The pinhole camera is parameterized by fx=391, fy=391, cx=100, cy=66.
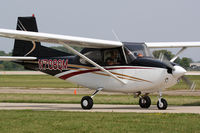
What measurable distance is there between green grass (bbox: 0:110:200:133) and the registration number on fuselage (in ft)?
18.7

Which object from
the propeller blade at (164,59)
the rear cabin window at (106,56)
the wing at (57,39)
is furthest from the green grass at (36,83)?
the propeller blade at (164,59)

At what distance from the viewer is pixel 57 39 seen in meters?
15.5

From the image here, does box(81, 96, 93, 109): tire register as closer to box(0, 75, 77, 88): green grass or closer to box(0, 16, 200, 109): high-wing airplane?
box(0, 16, 200, 109): high-wing airplane

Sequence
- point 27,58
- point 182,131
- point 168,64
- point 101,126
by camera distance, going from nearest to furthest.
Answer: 1. point 182,131
2. point 101,126
3. point 168,64
4. point 27,58

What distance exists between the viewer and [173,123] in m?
10.8

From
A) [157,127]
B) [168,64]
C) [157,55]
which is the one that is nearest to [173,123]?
[157,127]

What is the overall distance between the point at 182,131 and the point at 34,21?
1290 cm

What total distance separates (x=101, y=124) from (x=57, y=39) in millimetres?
5781

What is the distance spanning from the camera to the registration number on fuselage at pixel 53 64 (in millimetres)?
18109

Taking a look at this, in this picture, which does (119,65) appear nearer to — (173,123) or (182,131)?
(173,123)

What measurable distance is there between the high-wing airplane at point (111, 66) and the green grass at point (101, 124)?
3.00 m

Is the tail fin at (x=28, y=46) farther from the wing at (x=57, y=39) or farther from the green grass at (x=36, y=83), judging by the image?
the green grass at (x=36, y=83)

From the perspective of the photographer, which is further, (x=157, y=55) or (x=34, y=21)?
(x=34, y=21)

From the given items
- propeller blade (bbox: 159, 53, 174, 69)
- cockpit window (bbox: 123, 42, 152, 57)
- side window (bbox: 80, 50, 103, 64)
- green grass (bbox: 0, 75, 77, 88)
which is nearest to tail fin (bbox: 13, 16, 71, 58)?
side window (bbox: 80, 50, 103, 64)
